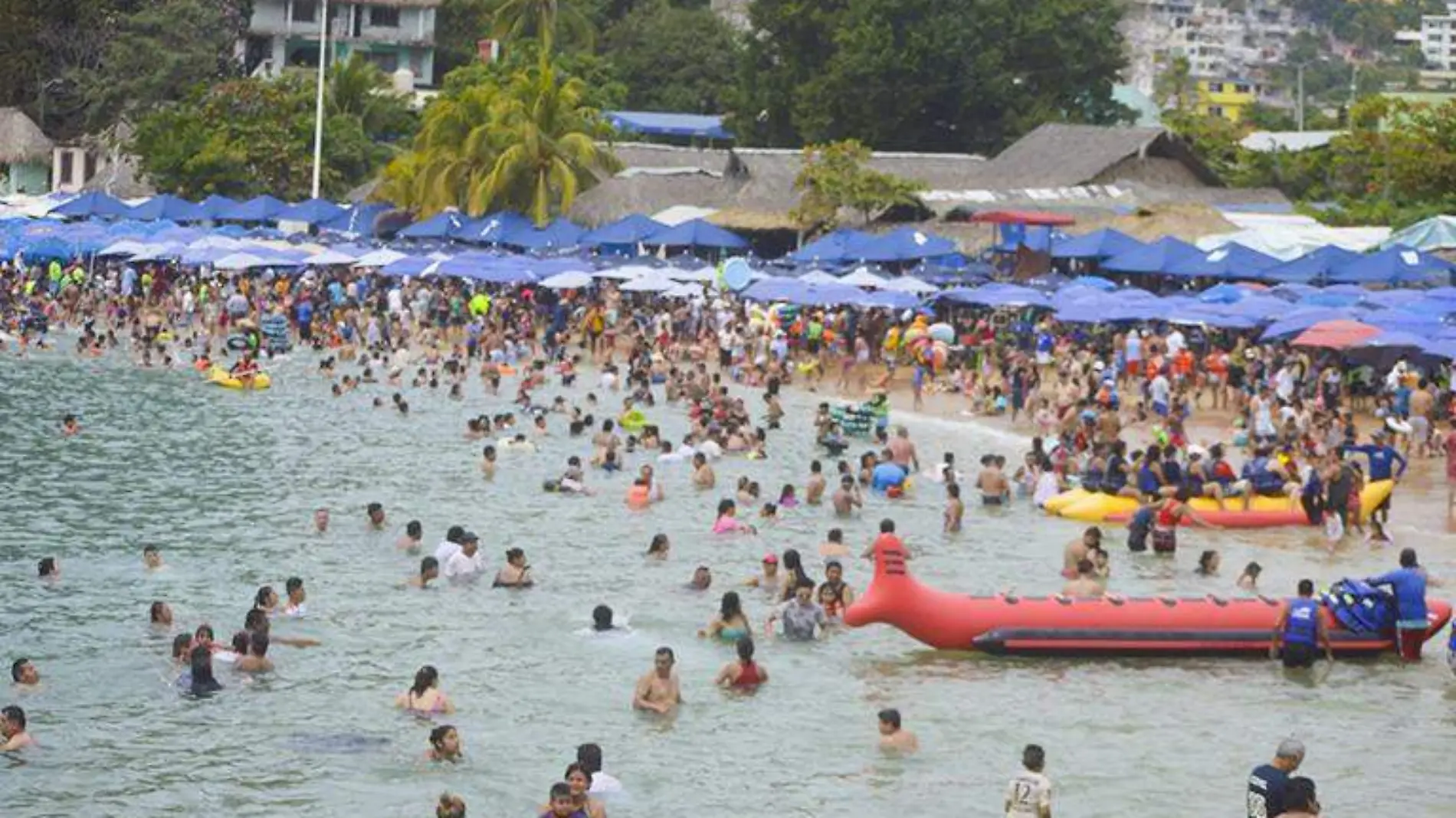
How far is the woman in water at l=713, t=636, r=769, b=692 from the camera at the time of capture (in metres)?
19.8

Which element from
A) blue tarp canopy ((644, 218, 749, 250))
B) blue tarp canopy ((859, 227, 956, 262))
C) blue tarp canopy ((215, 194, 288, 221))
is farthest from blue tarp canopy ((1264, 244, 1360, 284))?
blue tarp canopy ((215, 194, 288, 221))

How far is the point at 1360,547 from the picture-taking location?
2684cm

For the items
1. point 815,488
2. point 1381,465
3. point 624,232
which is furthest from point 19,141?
point 1381,465

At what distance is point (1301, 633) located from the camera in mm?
20594

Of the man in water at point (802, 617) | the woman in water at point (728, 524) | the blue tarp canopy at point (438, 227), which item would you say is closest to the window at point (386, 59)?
the blue tarp canopy at point (438, 227)

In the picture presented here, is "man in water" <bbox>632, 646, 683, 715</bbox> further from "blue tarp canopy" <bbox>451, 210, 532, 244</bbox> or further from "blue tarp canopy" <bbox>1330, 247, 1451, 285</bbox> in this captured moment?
"blue tarp canopy" <bbox>451, 210, 532, 244</bbox>

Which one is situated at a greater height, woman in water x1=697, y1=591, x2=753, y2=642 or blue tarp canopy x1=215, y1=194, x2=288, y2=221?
blue tarp canopy x1=215, y1=194, x2=288, y2=221

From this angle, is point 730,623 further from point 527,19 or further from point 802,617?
point 527,19

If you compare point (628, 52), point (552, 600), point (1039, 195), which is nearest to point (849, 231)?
point (1039, 195)

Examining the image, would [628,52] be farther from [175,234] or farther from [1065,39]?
[175,234]

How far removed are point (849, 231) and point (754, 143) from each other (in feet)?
87.4

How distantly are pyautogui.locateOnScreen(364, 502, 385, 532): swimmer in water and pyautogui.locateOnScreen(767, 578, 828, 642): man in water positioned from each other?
22.3ft

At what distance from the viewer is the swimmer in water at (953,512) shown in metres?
28.2

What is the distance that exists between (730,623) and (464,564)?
3771 millimetres
